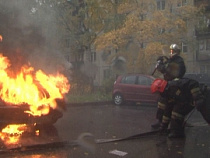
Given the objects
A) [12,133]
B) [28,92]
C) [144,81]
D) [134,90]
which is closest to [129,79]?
[134,90]

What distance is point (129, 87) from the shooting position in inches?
609

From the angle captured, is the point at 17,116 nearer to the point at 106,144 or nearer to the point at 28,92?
the point at 28,92

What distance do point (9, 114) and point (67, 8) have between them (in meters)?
15.7

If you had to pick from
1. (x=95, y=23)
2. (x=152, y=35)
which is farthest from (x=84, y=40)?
(x=152, y=35)

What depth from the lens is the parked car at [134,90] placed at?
48.6ft

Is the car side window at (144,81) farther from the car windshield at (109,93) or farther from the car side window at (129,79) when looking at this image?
the car side window at (129,79)

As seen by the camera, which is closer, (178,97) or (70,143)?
(70,143)

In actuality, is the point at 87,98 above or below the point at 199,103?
below

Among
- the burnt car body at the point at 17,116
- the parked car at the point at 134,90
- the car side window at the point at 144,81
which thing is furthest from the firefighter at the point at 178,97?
the car side window at the point at 144,81

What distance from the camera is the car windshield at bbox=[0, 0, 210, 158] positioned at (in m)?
6.64

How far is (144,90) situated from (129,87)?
91cm

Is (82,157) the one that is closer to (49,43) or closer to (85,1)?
(49,43)

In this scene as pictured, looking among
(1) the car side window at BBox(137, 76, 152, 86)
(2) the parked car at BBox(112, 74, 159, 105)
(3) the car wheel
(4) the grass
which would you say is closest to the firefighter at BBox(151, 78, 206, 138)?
(2) the parked car at BBox(112, 74, 159, 105)

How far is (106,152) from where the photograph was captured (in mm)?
6086
